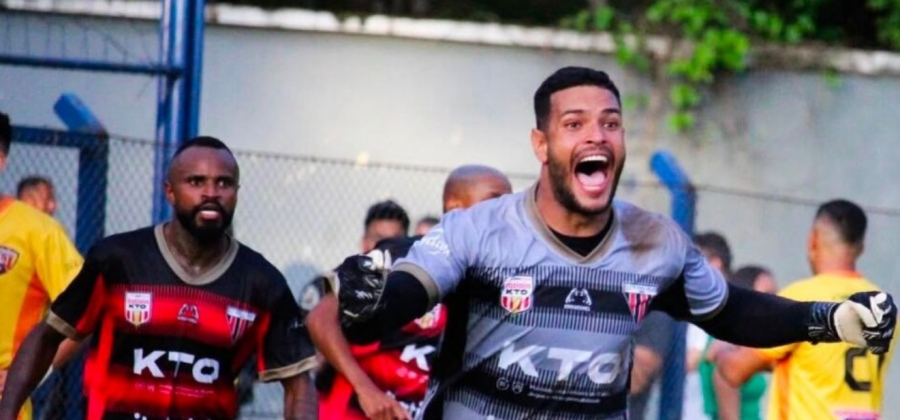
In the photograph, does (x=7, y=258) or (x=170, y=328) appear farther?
(x=7, y=258)

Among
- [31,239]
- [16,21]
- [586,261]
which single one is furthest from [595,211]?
[16,21]

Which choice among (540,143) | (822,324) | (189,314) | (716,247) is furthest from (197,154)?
(716,247)

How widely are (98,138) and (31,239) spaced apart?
1192 millimetres

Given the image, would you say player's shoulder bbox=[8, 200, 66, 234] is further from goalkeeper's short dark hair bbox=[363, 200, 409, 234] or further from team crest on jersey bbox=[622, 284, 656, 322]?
team crest on jersey bbox=[622, 284, 656, 322]

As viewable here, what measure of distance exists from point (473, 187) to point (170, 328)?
1.92 m

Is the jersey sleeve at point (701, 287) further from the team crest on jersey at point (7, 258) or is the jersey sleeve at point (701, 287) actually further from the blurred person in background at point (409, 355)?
the team crest on jersey at point (7, 258)

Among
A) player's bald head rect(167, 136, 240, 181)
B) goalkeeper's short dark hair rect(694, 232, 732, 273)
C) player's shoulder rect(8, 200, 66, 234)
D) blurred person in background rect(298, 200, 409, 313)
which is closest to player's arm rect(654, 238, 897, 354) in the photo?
player's bald head rect(167, 136, 240, 181)

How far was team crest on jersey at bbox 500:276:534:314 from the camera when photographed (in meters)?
5.08

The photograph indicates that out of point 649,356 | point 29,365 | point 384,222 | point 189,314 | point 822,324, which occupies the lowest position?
point 649,356

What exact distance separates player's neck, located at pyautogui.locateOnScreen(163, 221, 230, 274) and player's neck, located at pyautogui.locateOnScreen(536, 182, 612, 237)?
1.96 meters

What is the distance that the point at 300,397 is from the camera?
22.2ft

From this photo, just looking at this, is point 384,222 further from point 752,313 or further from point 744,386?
point 752,313

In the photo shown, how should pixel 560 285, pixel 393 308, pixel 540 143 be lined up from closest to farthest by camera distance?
pixel 393 308 < pixel 560 285 < pixel 540 143

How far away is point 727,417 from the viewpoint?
8.55 metres
